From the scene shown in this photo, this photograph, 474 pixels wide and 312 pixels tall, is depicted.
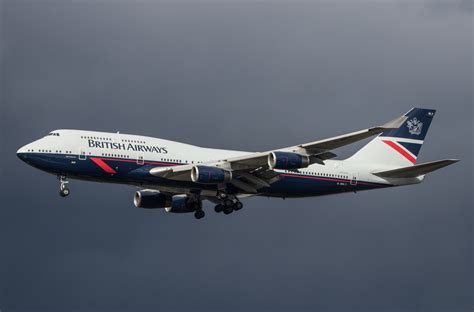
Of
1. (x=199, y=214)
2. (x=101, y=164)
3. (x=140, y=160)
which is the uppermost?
(x=140, y=160)

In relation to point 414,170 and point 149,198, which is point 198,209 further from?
point 414,170

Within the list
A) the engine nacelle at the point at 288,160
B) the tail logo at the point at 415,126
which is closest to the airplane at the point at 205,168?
the engine nacelle at the point at 288,160

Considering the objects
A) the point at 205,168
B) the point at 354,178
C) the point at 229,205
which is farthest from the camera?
the point at 354,178

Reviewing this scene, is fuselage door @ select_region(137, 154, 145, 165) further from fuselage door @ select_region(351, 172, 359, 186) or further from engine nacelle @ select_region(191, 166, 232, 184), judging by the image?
fuselage door @ select_region(351, 172, 359, 186)

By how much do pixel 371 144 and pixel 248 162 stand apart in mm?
12650

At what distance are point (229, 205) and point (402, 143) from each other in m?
14.0

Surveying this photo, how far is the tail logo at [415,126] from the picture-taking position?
68875 millimetres

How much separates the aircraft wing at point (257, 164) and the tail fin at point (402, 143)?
910 centimetres

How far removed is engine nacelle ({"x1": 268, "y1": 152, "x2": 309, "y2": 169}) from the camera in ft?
188

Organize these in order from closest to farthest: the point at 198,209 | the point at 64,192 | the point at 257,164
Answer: the point at 64,192
the point at 257,164
the point at 198,209

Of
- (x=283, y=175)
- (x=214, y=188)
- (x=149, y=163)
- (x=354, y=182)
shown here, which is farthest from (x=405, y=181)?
(x=149, y=163)

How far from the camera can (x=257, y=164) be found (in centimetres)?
5969

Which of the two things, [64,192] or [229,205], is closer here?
[64,192]

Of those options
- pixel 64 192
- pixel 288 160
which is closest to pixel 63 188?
pixel 64 192
